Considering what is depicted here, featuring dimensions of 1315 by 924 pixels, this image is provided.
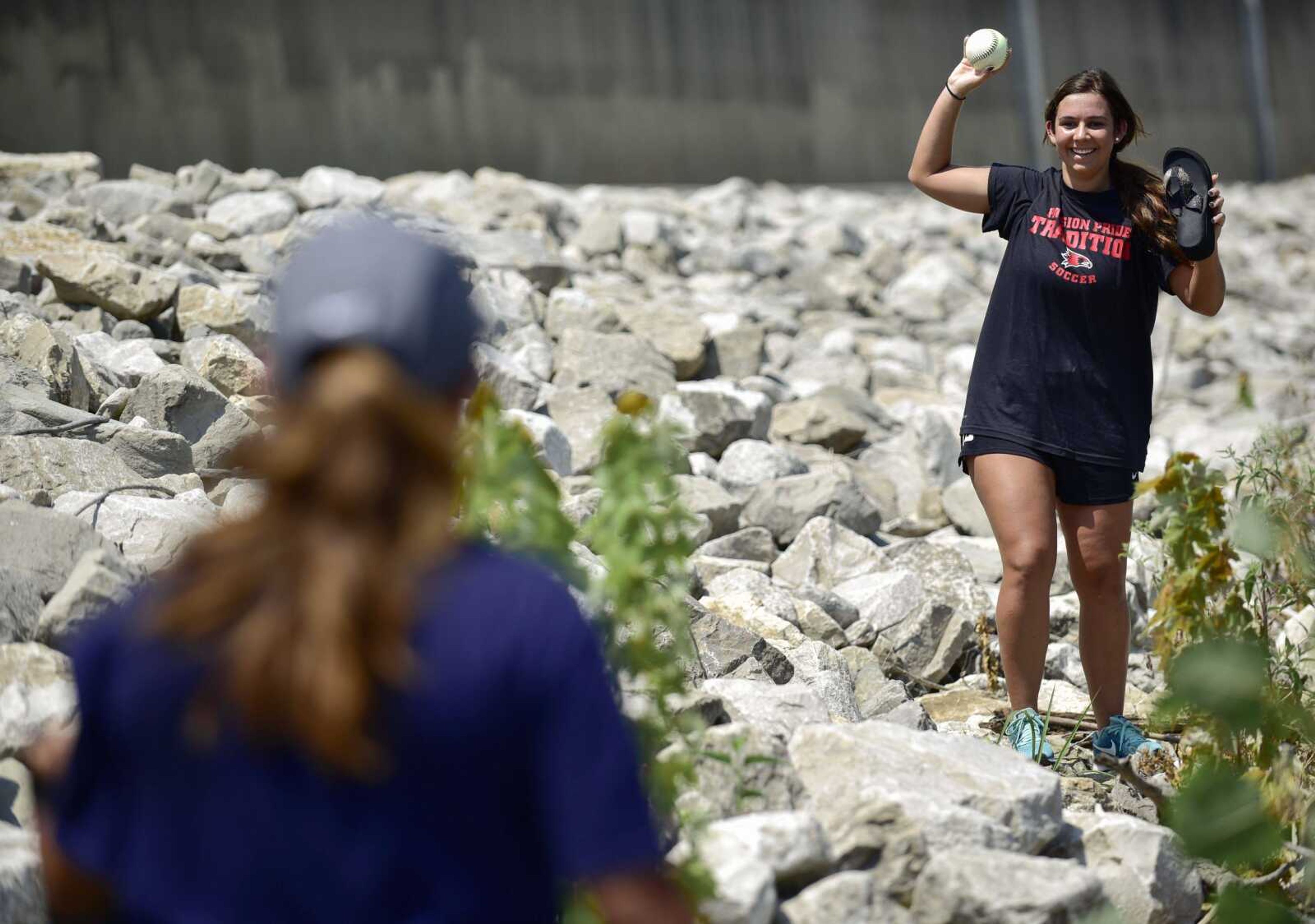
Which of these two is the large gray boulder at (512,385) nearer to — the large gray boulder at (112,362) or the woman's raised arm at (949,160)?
the large gray boulder at (112,362)

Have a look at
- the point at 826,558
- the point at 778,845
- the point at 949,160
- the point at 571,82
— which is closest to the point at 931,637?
the point at 826,558

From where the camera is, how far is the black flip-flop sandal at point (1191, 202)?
3.36 m

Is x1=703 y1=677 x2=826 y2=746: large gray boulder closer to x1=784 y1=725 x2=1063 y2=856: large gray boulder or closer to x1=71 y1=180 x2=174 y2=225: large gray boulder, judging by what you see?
x1=784 y1=725 x2=1063 y2=856: large gray boulder

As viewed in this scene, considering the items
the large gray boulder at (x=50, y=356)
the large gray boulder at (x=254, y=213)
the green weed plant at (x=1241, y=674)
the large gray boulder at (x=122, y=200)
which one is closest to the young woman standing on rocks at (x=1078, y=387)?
the green weed plant at (x=1241, y=674)

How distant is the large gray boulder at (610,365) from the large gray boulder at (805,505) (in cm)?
115

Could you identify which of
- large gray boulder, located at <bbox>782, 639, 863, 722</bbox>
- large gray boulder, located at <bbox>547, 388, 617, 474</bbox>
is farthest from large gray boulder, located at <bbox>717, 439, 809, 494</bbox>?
large gray boulder, located at <bbox>782, 639, 863, 722</bbox>

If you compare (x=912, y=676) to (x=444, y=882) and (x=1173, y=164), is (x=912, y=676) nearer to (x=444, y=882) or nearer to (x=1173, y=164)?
(x=1173, y=164)

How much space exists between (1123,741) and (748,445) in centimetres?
297

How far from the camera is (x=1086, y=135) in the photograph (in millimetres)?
3541

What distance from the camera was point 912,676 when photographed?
14.5ft

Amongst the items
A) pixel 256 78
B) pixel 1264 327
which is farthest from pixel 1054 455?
pixel 256 78

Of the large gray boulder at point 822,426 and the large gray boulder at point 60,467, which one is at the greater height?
the large gray boulder at point 60,467

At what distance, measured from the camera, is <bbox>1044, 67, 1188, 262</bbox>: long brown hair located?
11.3ft

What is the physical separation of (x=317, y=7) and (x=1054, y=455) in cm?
1045
